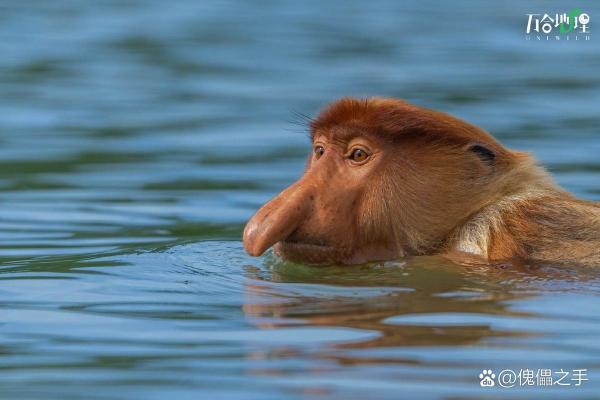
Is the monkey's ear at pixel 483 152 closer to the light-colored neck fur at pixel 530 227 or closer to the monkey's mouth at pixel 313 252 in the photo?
the light-colored neck fur at pixel 530 227

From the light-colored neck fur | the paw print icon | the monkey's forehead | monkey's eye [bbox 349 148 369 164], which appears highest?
the monkey's forehead

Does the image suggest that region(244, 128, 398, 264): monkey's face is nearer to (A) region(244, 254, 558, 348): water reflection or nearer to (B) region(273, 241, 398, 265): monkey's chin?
(B) region(273, 241, 398, 265): monkey's chin

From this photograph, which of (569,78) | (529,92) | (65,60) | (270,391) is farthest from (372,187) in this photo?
(65,60)

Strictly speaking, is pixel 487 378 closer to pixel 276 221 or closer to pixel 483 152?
pixel 276 221

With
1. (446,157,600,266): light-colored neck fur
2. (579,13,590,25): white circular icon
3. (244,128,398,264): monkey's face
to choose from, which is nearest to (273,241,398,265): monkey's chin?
(244,128,398,264): monkey's face

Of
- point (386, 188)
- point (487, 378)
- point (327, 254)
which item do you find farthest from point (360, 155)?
point (487, 378)

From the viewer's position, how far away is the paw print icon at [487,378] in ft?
20.1

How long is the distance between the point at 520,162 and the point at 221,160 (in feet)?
17.5

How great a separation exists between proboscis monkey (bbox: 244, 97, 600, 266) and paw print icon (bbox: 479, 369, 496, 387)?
2331mm

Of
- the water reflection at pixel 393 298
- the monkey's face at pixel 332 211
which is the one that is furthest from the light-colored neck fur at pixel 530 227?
the monkey's face at pixel 332 211

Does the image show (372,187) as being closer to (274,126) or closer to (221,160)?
(221,160)

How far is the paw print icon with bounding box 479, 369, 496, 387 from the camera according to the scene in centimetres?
614

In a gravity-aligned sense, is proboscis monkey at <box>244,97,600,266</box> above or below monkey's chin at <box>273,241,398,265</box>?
above

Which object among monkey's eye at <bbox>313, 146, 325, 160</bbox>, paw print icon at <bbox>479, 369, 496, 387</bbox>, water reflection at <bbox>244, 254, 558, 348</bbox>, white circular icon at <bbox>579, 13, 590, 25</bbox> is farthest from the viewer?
white circular icon at <bbox>579, 13, 590, 25</bbox>
